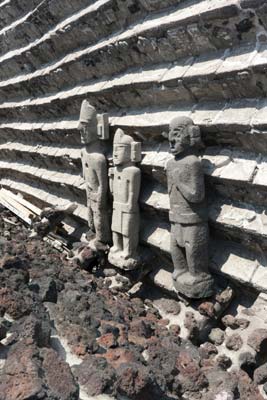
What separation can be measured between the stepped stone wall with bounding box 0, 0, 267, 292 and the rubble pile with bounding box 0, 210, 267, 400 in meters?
0.78

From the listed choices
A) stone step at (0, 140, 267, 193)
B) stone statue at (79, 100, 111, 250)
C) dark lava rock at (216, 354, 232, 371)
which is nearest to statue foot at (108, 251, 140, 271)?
stone statue at (79, 100, 111, 250)

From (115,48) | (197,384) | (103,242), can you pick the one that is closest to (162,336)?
(197,384)

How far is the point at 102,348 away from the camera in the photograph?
11.2ft

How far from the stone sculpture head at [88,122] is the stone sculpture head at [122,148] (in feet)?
2.45

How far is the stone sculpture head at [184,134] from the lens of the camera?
14.9 ft

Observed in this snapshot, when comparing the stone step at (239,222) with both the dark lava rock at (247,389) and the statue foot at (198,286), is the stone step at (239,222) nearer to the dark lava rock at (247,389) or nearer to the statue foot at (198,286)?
the statue foot at (198,286)

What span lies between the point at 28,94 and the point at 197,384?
306 inches

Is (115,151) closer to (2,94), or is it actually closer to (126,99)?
(126,99)

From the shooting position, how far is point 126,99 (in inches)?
237

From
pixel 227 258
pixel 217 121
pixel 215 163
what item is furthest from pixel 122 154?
pixel 227 258

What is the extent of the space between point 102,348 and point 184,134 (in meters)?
2.30

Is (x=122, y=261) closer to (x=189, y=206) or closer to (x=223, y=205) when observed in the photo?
(x=189, y=206)

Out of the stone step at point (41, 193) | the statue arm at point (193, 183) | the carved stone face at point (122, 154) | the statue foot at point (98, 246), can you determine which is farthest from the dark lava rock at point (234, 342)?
the stone step at point (41, 193)

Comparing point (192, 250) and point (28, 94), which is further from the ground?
point (28, 94)
